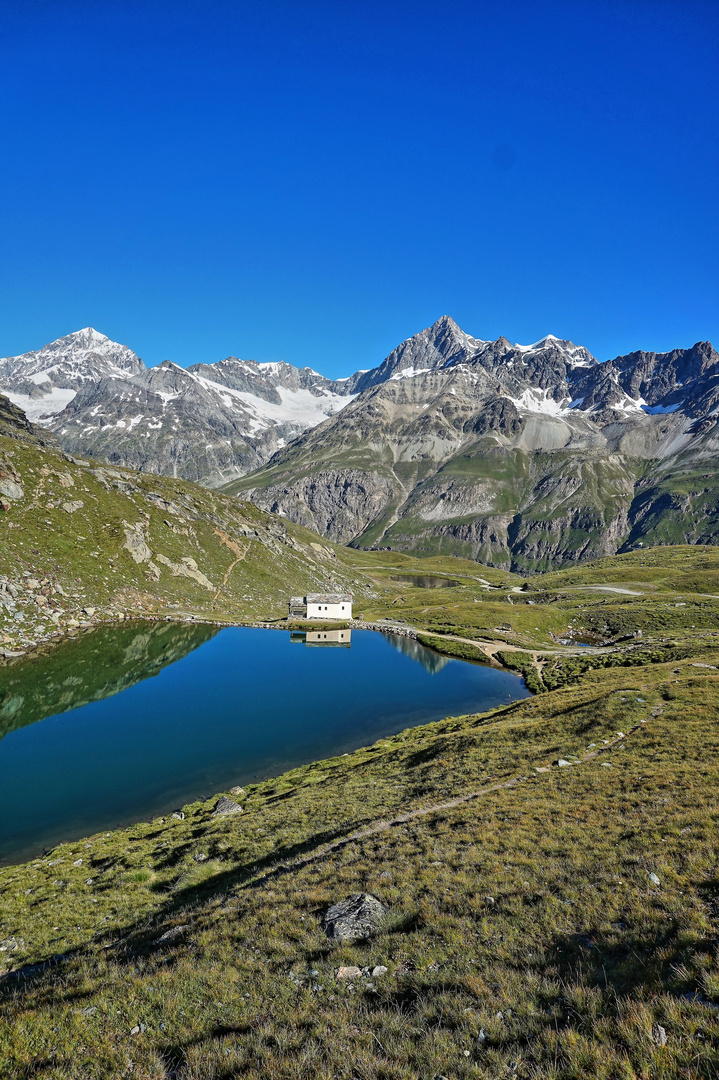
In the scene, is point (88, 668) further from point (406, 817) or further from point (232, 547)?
point (232, 547)

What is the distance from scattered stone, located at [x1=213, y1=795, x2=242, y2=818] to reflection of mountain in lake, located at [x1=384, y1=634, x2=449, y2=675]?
48.5 metres

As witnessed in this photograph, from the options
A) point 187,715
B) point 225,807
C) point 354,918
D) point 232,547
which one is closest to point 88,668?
point 187,715

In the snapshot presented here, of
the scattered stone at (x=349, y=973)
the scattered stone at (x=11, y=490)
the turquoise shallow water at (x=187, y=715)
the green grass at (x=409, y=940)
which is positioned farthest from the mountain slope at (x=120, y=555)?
the scattered stone at (x=349, y=973)

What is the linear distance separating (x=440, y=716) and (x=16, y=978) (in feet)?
159

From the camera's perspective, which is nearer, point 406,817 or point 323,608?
point 406,817

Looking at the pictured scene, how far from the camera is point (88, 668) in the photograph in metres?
63.9

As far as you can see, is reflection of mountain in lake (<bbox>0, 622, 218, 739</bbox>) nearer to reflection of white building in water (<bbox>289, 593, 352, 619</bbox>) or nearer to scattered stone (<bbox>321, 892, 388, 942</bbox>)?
reflection of white building in water (<bbox>289, 593, 352, 619</bbox>)

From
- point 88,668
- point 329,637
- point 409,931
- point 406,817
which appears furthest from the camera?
point 329,637

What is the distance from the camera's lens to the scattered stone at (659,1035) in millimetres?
7375

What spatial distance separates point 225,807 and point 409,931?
2065 centimetres

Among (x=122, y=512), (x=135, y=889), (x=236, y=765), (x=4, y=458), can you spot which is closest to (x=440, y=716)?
(x=236, y=765)

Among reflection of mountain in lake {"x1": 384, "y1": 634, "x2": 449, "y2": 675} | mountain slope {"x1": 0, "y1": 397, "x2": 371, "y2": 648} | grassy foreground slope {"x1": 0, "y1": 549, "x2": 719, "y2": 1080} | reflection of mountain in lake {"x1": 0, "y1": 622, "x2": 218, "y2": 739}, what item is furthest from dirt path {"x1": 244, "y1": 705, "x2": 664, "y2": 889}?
mountain slope {"x1": 0, "y1": 397, "x2": 371, "y2": 648}

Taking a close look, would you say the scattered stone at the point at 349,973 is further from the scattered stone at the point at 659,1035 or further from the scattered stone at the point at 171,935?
the scattered stone at the point at 659,1035

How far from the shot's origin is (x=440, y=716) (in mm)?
56625
